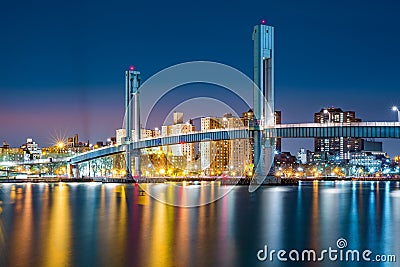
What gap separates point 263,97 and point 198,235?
113ft

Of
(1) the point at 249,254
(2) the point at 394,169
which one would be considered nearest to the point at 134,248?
(1) the point at 249,254

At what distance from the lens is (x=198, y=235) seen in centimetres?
2272

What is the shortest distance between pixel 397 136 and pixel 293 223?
91.7 ft


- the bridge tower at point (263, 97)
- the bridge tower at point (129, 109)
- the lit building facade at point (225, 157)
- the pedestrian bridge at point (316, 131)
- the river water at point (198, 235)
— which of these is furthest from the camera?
the lit building facade at point (225, 157)

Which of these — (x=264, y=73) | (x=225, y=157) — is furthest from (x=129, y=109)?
(x=225, y=157)

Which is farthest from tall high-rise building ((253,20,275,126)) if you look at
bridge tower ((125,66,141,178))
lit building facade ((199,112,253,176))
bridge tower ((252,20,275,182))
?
lit building facade ((199,112,253,176))

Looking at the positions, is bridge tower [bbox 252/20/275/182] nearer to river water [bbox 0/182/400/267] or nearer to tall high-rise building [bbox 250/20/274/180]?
tall high-rise building [bbox 250/20/274/180]

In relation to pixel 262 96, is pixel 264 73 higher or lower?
higher

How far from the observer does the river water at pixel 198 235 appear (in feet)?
56.9

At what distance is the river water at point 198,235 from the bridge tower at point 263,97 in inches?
688

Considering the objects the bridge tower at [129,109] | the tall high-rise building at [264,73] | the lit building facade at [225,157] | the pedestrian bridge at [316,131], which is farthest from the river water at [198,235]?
the lit building facade at [225,157]

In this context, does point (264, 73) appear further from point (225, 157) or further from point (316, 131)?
point (225, 157)

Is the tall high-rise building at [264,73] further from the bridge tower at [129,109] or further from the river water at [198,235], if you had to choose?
the bridge tower at [129,109]

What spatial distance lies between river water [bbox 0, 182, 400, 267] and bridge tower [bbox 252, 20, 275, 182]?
17481 millimetres
